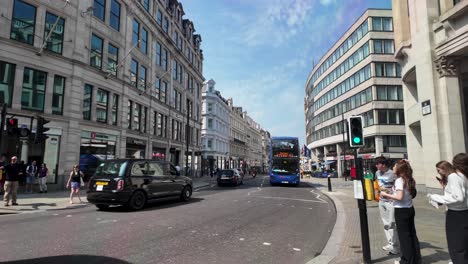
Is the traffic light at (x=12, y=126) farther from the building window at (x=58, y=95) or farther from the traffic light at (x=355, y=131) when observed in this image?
the traffic light at (x=355, y=131)

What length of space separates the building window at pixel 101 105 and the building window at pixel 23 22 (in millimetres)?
5976

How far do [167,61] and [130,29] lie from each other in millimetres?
9172

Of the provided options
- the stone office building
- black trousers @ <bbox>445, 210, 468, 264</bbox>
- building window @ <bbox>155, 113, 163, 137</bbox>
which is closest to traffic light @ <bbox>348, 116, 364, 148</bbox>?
black trousers @ <bbox>445, 210, 468, 264</bbox>

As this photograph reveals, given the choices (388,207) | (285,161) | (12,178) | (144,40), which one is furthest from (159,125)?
(388,207)

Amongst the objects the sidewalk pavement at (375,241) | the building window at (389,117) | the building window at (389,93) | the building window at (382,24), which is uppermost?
the building window at (382,24)

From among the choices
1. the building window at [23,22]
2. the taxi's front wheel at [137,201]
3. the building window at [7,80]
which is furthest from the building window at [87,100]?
the taxi's front wheel at [137,201]

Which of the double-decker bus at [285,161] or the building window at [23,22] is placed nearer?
the building window at [23,22]

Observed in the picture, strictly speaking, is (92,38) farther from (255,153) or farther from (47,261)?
(255,153)

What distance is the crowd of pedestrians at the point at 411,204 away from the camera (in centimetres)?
403

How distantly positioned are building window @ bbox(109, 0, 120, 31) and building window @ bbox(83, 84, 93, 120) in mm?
6154

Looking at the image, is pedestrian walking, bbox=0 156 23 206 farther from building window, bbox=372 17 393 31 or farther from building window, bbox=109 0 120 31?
building window, bbox=372 17 393 31

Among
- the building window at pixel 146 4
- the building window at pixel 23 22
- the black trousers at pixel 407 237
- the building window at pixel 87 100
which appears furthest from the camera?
the building window at pixel 146 4

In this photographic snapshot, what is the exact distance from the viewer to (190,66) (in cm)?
4409

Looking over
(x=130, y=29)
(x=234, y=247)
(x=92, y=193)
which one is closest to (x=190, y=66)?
(x=130, y=29)
